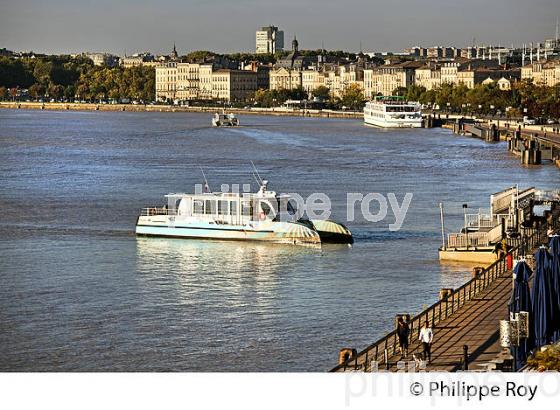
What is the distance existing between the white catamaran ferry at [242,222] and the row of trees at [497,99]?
62.0ft

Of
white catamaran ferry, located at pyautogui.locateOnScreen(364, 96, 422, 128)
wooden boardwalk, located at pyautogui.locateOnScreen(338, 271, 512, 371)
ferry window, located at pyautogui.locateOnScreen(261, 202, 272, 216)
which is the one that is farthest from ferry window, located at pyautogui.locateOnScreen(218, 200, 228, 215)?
white catamaran ferry, located at pyautogui.locateOnScreen(364, 96, 422, 128)

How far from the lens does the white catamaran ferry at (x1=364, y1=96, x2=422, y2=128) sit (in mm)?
30438

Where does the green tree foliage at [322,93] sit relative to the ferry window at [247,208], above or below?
below

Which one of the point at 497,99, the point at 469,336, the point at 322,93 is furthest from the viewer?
the point at 322,93

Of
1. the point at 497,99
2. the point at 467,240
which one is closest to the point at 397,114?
the point at 497,99

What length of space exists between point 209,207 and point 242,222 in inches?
13.2

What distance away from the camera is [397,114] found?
30516 millimetres

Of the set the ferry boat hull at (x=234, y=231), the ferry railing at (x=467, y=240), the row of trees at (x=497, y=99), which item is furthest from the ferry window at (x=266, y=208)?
the row of trees at (x=497, y=99)

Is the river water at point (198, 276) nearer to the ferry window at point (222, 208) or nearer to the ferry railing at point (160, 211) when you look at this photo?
the ferry railing at point (160, 211)

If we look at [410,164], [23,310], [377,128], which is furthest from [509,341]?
[377,128]

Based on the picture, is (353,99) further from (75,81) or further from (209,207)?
(209,207)

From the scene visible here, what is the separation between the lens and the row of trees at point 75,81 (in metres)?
57.1
